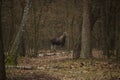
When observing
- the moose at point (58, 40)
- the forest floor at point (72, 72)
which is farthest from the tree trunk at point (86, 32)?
the moose at point (58, 40)

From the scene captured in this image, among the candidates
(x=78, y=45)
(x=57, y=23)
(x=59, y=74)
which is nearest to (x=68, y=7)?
(x=57, y=23)

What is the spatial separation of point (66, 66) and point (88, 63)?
1476 mm

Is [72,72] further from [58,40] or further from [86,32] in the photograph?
[58,40]

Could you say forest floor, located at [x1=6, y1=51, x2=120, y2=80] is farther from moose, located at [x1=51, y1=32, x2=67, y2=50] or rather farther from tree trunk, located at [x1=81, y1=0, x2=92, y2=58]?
moose, located at [x1=51, y1=32, x2=67, y2=50]

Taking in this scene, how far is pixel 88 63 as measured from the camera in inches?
712

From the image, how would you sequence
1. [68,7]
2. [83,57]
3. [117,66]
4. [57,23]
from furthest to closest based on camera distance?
[57,23] → [68,7] → [83,57] → [117,66]

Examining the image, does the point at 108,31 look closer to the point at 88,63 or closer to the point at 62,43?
the point at 88,63

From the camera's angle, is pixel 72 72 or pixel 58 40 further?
pixel 58 40

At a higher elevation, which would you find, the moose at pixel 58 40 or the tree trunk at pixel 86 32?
the tree trunk at pixel 86 32

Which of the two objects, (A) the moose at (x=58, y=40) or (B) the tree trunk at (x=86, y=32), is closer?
(B) the tree trunk at (x=86, y=32)

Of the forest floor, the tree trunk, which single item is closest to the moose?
the tree trunk

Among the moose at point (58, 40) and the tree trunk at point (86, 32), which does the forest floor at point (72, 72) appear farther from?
the moose at point (58, 40)

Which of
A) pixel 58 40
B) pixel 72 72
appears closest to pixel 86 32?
pixel 72 72

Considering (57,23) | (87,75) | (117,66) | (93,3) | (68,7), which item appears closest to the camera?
(87,75)
